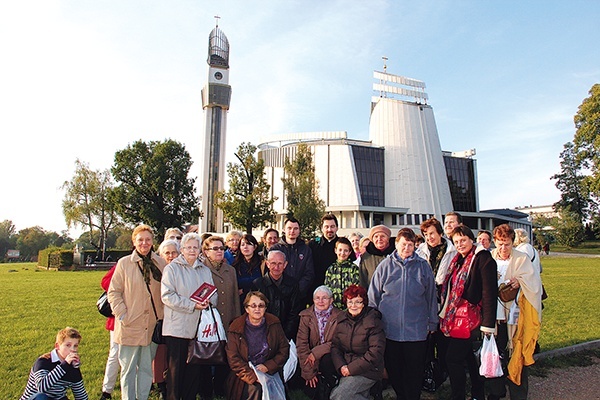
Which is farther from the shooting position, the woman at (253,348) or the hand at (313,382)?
the hand at (313,382)

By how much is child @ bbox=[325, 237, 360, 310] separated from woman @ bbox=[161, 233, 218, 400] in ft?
4.86

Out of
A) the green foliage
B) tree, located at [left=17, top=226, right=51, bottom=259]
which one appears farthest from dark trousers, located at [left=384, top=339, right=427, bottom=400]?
tree, located at [left=17, top=226, right=51, bottom=259]

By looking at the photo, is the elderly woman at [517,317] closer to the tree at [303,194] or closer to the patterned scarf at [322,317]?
the patterned scarf at [322,317]

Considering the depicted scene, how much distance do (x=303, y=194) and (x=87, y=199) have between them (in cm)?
2339

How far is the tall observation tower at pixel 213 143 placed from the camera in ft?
171

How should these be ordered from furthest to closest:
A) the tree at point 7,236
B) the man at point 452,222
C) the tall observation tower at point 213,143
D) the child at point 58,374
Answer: the tree at point 7,236, the tall observation tower at point 213,143, the man at point 452,222, the child at point 58,374

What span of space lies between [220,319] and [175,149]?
3515 cm

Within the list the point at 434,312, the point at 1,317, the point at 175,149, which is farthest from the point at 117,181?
the point at 434,312

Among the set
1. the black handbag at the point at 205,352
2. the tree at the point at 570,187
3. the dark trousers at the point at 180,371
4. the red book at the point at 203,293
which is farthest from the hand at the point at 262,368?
the tree at the point at 570,187

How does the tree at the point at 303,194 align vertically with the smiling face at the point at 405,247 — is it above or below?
above

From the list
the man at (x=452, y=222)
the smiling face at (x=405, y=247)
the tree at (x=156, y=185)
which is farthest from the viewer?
the tree at (x=156, y=185)

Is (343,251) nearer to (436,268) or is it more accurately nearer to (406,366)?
(436,268)

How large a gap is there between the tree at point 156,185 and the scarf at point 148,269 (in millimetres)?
31881

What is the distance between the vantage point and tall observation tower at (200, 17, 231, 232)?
52.2 metres
